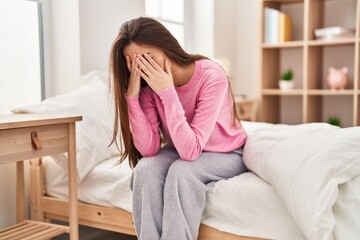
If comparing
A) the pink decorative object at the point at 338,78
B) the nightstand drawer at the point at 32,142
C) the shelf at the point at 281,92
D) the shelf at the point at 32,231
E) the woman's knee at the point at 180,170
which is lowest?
the shelf at the point at 32,231

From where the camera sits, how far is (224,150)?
5.59ft

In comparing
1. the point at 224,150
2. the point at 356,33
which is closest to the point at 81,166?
the point at 224,150

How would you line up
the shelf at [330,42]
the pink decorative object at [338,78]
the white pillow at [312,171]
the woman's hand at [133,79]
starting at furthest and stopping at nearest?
the pink decorative object at [338,78], the shelf at [330,42], the woman's hand at [133,79], the white pillow at [312,171]

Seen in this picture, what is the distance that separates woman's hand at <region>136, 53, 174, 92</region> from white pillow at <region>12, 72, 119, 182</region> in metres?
0.34

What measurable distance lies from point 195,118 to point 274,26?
217 centimetres

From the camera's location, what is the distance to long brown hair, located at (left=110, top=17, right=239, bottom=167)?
5.04 feet

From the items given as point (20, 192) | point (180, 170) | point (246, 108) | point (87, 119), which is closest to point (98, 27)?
point (87, 119)

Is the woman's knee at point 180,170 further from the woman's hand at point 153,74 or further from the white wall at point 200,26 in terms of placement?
the white wall at point 200,26

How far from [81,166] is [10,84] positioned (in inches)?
24.9

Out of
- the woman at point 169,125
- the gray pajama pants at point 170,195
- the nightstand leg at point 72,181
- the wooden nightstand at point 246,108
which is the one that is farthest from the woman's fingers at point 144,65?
the wooden nightstand at point 246,108

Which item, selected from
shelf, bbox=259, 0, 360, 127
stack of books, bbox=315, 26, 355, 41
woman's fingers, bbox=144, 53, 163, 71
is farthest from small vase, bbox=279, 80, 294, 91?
woman's fingers, bbox=144, 53, 163, 71

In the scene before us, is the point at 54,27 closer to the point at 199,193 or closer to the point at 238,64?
the point at 199,193

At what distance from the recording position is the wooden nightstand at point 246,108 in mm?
3402

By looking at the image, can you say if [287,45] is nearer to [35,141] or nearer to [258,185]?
[258,185]
